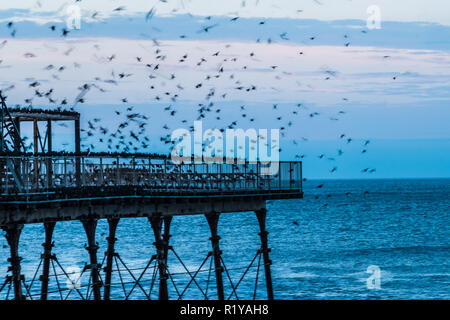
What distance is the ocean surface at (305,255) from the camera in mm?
59688

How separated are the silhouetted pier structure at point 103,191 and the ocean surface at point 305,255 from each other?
2.65 metres

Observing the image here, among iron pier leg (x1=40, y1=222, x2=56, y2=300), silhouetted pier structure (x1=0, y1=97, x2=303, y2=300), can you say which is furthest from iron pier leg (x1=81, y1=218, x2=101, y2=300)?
iron pier leg (x1=40, y1=222, x2=56, y2=300)

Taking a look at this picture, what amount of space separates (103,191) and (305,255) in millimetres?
63735

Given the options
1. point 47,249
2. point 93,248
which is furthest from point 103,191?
point 47,249

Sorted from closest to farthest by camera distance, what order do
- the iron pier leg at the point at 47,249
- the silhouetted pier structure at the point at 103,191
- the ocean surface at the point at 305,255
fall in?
the silhouetted pier structure at the point at 103,191
the iron pier leg at the point at 47,249
the ocean surface at the point at 305,255

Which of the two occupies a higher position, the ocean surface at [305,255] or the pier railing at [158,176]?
the pier railing at [158,176]

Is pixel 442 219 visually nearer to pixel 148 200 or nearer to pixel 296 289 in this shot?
pixel 296 289

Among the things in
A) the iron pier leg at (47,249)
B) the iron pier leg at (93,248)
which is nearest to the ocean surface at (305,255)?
the iron pier leg at (93,248)

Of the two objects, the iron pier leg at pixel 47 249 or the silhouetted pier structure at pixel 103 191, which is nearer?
the silhouetted pier structure at pixel 103 191

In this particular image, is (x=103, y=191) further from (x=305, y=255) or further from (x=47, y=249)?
(x=305, y=255)

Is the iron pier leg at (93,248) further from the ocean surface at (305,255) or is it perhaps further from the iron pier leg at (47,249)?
the iron pier leg at (47,249)

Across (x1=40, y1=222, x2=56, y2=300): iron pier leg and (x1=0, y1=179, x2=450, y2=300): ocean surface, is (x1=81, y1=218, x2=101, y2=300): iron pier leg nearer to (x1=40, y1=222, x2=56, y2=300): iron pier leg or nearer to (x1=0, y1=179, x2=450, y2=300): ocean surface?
(x1=0, y1=179, x2=450, y2=300): ocean surface

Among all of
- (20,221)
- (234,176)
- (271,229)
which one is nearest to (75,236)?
(271,229)

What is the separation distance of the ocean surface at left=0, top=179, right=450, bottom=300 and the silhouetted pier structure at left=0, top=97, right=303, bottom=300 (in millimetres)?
2646
